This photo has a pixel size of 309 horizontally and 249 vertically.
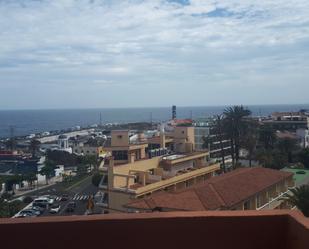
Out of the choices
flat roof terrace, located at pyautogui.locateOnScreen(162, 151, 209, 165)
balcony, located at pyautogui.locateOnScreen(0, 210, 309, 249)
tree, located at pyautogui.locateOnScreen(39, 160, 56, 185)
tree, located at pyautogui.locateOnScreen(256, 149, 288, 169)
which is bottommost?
tree, located at pyautogui.locateOnScreen(39, 160, 56, 185)

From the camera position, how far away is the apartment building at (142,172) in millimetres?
26484

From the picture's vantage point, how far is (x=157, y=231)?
10.5 feet

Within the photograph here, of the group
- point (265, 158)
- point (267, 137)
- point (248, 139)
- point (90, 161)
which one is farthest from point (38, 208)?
point (267, 137)

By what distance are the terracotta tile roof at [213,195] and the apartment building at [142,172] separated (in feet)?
10.4

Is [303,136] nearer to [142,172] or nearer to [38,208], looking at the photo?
[38,208]

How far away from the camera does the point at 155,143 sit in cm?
4669

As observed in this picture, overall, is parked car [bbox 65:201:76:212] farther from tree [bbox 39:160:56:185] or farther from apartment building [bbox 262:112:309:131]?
apartment building [bbox 262:112:309:131]

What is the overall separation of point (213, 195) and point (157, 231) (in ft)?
66.1

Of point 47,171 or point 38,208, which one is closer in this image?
point 38,208

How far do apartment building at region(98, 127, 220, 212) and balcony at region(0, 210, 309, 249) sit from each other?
21581 millimetres

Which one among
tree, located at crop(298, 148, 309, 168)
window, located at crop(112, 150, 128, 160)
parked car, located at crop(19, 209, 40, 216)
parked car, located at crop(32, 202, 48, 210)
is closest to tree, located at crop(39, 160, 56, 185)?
parked car, located at crop(32, 202, 48, 210)

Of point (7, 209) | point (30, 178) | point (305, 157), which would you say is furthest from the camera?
point (30, 178)

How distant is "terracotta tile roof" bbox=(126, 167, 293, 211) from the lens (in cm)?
2128

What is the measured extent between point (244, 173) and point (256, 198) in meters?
4.00
